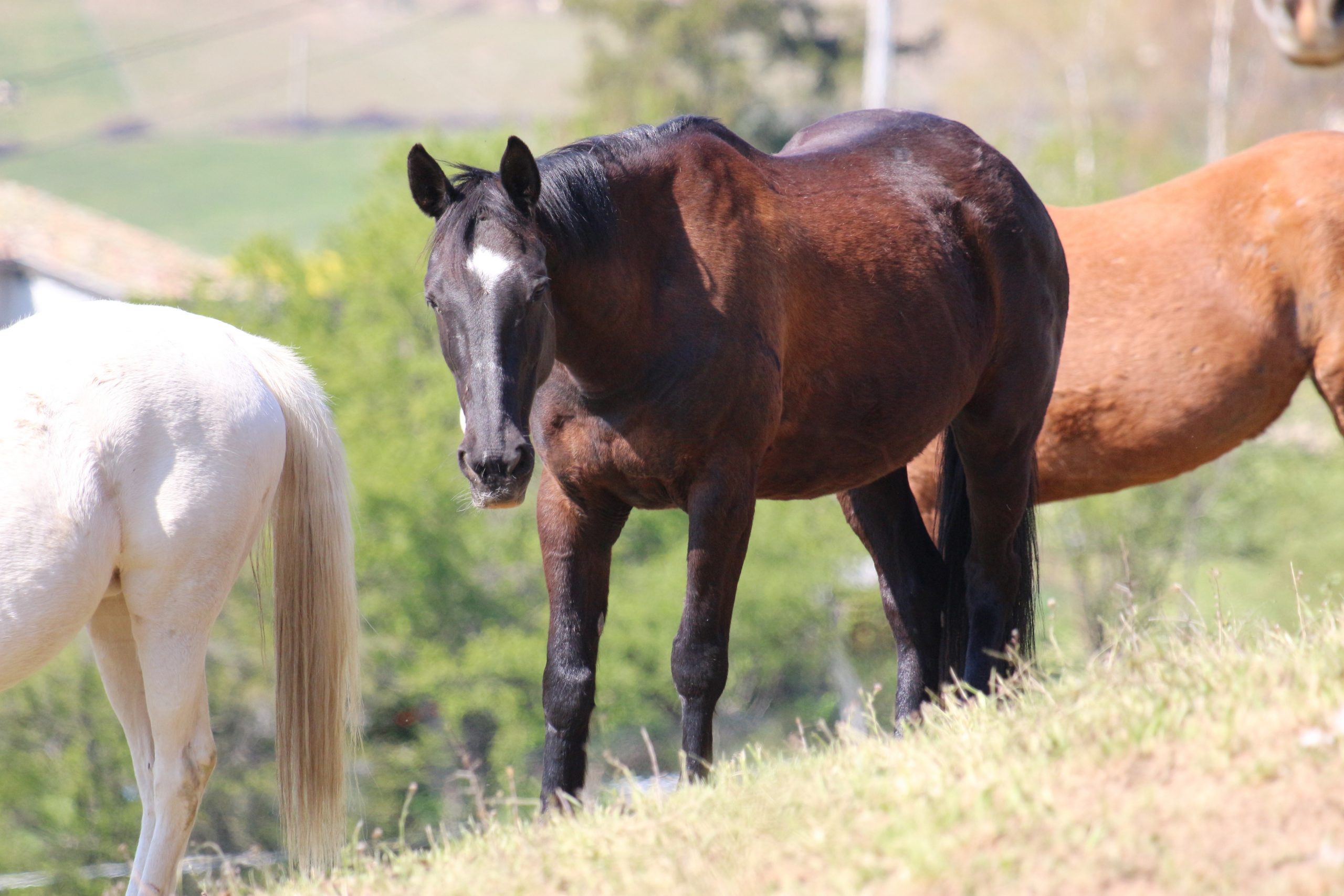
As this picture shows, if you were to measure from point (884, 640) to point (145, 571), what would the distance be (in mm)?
23895

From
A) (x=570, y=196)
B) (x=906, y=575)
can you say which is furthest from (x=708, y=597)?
(x=906, y=575)

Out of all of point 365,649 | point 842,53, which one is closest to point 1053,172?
point 842,53

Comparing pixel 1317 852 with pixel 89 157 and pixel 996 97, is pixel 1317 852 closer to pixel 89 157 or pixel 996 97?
pixel 996 97

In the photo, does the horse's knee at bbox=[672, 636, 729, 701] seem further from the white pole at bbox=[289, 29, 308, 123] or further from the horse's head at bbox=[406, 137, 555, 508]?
the white pole at bbox=[289, 29, 308, 123]

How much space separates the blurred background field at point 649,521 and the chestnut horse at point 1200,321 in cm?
24

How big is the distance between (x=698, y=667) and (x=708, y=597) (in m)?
0.21

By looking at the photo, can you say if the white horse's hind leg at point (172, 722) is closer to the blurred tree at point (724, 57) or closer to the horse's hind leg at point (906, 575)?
the horse's hind leg at point (906, 575)

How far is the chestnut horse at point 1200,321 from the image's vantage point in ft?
19.3

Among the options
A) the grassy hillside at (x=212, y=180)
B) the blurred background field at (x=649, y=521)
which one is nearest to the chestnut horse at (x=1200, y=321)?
the blurred background field at (x=649, y=521)

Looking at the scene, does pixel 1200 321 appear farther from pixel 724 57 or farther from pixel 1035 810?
pixel 724 57

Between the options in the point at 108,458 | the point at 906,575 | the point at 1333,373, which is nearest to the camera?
the point at 108,458

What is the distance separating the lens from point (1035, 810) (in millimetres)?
2730

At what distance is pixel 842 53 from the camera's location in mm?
35438

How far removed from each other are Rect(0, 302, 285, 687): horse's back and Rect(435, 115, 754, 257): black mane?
1113 millimetres
